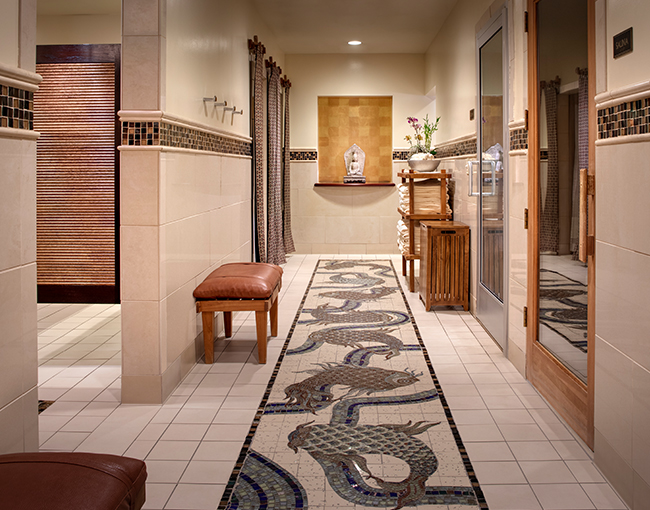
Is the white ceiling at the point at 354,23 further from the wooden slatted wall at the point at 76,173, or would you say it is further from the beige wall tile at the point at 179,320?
the beige wall tile at the point at 179,320

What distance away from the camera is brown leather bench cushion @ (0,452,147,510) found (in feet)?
3.98

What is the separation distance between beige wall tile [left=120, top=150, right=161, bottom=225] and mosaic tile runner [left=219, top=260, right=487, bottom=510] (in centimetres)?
108

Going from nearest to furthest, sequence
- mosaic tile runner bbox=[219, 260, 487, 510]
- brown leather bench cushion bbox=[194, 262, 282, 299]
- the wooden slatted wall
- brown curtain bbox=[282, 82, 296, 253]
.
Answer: mosaic tile runner bbox=[219, 260, 487, 510] < brown leather bench cushion bbox=[194, 262, 282, 299] < the wooden slatted wall < brown curtain bbox=[282, 82, 296, 253]

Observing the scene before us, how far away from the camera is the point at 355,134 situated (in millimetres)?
9008

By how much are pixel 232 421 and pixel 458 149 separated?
12.4 feet

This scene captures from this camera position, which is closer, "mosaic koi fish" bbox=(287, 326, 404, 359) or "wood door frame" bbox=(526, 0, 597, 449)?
"wood door frame" bbox=(526, 0, 597, 449)

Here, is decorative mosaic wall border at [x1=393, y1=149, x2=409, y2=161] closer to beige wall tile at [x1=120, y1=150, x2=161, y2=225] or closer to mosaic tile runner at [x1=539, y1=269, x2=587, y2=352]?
mosaic tile runner at [x1=539, y1=269, x2=587, y2=352]

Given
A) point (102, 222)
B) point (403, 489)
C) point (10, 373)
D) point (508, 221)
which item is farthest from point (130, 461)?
point (102, 222)

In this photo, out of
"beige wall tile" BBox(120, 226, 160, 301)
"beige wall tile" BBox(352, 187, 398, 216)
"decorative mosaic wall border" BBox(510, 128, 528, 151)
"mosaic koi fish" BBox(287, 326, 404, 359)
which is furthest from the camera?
"beige wall tile" BBox(352, 187, 398, 216)

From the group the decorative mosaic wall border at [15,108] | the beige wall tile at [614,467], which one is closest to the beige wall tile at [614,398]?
the beige wall tile at [614,467]

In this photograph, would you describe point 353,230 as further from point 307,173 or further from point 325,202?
point 307,173

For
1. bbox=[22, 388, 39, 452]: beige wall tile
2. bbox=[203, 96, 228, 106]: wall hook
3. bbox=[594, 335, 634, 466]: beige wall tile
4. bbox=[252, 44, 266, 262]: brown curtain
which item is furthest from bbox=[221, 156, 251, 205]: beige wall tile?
bbox=[594, 335, 634, 466]: beige wall tile

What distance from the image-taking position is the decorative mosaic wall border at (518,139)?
334 centimetres

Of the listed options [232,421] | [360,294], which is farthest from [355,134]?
[232,421]
